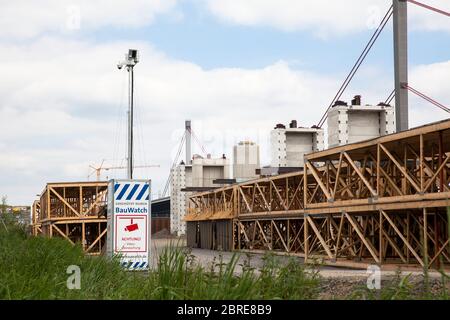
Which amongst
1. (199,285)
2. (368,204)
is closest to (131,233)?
(368,204)

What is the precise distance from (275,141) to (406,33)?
18.9m

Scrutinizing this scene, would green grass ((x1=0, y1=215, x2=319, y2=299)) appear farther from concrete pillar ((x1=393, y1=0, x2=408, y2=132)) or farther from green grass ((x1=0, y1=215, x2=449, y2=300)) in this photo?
concrete pillar ((x1=393, y1=0, x2=408, y2=132))

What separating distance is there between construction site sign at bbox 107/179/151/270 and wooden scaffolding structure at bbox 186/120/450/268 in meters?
5.05

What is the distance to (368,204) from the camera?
28.1m

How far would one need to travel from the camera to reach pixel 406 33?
4956cm

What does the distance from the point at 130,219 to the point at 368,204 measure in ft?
36.5

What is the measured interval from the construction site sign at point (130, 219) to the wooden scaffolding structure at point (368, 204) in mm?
5049

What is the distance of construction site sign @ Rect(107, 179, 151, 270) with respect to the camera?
20.3 metres

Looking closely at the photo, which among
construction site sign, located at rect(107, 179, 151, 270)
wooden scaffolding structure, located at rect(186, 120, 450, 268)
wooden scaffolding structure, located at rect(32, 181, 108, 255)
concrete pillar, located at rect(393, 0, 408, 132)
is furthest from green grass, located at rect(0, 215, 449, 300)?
concrete pillar, located at rect(393, 0, 408, 132)

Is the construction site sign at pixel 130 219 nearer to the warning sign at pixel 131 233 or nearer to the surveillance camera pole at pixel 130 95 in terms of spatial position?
the warning sign at pixel 131 233

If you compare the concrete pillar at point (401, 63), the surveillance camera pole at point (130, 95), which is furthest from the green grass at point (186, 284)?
the concrete pillar at point (401, 63)

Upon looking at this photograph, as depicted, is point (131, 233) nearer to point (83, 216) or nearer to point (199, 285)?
point (199, 285)
